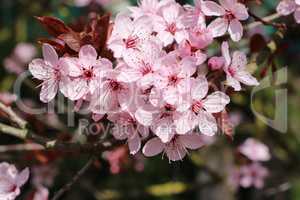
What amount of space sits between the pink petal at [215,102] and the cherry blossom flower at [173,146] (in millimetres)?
70

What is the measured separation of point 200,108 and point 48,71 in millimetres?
328

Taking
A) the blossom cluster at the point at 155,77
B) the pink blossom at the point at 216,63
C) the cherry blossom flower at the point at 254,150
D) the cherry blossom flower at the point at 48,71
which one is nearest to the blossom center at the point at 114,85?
the blossom cluster at the point at 155,77

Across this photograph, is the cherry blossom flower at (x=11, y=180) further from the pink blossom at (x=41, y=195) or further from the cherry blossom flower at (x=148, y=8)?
the cherry blossom flower at (x=148, y=8)

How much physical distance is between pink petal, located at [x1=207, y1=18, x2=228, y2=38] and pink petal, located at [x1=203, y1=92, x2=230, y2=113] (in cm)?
16

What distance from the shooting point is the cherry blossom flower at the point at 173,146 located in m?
1.15

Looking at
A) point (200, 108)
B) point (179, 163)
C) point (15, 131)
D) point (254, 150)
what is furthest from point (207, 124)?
point (254, 150)

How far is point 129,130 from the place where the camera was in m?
1.17

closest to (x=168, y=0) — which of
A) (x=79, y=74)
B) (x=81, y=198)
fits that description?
(x=79, y=74)

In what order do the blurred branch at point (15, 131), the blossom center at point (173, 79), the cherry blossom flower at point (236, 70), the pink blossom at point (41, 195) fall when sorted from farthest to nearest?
1. the pink blossom at point (41, 195)
2. the blurred branch at point (15, 131)
3. the cherry blossom flower at point (236, 70)
4. the blossom center at point (173, 79)

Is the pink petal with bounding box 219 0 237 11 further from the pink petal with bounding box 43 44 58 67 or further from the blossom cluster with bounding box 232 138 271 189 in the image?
the blossom cluster with bounding box 232 138 271 189

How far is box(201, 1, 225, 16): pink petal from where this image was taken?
1.19 m

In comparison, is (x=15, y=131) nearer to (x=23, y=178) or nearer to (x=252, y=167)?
(x=23, y=178)

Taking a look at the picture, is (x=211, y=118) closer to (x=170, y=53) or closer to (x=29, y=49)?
(x=170, y=53)

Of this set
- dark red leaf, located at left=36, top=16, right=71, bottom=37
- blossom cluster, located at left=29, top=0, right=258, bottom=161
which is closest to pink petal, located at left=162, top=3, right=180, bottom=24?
blossom cluster, located at left=29, top=0, right=258, bottom=161
